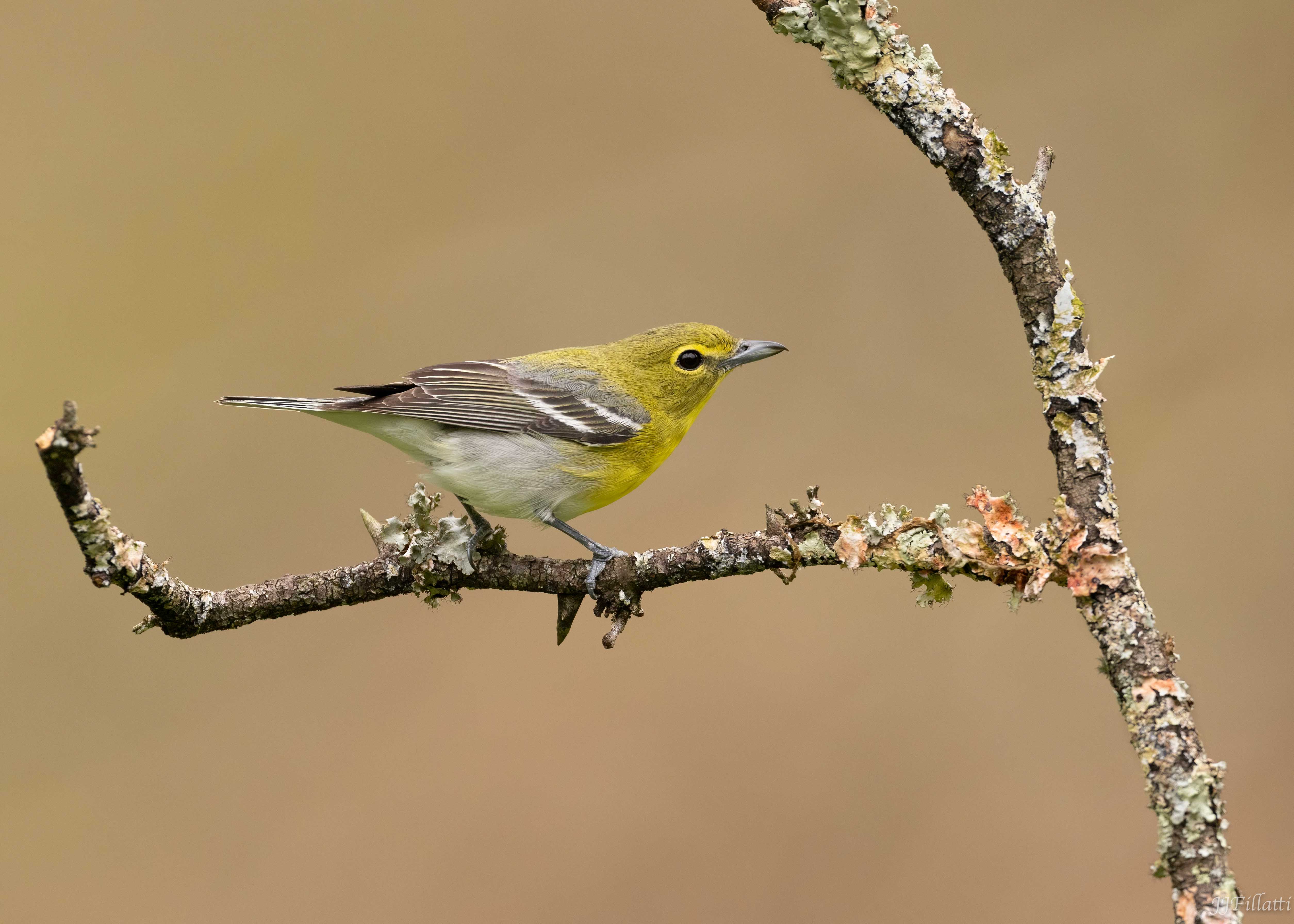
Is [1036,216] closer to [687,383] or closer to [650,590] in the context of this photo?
[650,590]

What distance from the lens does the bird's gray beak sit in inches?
117

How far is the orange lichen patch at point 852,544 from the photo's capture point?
5.70 ft

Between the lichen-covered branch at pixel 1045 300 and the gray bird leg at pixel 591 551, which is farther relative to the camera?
the gray bird leg at pixel 591 551

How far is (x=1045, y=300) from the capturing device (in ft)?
5.61

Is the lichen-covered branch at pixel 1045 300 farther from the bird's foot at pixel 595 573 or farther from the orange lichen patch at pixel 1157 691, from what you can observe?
the bird's foot at pixel 595 573

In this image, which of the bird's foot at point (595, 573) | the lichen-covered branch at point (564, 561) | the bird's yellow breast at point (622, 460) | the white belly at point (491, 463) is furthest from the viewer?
the bird's yellow breast at point (622, 460)

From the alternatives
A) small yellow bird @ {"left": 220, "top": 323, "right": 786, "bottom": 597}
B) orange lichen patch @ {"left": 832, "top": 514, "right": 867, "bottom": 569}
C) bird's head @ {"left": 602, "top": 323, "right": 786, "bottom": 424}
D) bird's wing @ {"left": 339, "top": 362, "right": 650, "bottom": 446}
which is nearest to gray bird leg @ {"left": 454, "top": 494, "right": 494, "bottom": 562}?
small yellow bird @ {"left": 220, "top": 323, "right": 786, "bottom": 597}

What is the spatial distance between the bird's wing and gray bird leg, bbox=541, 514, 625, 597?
26 centimetres

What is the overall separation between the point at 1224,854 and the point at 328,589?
1.73 meters

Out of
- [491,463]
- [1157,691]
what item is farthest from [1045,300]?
[491,463]

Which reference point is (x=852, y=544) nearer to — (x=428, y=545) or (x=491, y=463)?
(x=428, y=545)

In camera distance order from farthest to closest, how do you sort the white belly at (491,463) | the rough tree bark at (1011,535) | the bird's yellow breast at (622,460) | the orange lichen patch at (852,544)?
the bird's yellow breast at (622,460) → the white belly at (491,463) → the orange lichen patch at (852,544) → the rough tree bark at (1011,535)

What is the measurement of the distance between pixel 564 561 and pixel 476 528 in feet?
0.88

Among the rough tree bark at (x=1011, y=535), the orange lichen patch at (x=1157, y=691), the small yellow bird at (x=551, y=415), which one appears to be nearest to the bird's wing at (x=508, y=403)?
the small yellow bird at (x=551, y=415)
